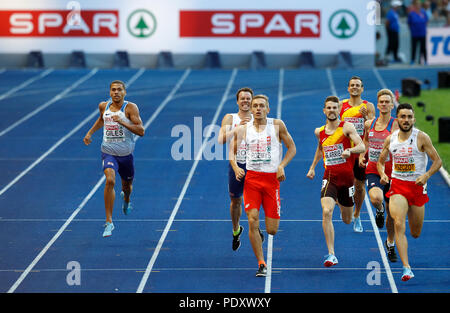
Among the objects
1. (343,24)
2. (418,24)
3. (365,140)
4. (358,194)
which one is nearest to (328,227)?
(365,140)

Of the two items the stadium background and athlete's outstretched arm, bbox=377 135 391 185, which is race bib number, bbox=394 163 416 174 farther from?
the stadium background

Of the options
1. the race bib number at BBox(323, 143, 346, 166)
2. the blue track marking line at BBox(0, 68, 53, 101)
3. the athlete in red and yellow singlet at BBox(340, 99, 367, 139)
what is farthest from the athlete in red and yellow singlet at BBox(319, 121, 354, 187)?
the blue track marking line at BBox(0, 68, 53, 101)

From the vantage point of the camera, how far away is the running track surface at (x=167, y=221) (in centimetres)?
1040

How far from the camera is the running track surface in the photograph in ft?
34.1

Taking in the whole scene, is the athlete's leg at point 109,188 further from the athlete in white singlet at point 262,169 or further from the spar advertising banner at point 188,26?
the spar advertising banner at point 188,26

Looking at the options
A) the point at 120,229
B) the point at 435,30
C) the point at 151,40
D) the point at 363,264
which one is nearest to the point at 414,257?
the point at 363,264

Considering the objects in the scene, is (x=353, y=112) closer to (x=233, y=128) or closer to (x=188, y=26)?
(x=233, y=128)

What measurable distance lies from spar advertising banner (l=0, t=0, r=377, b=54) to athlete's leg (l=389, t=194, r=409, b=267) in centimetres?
2130

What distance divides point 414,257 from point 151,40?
70.4ft

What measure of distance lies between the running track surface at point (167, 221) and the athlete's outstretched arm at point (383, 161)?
109 centimetres

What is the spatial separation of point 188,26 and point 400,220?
72.5 ft
